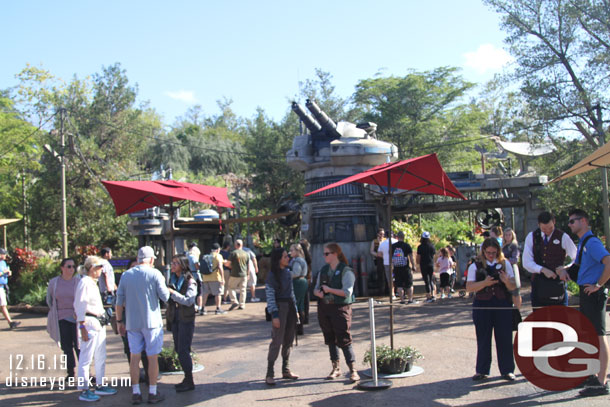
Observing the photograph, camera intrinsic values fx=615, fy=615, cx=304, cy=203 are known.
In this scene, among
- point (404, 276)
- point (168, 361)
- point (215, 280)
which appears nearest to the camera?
point (168, 361)

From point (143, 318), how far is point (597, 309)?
5.04m

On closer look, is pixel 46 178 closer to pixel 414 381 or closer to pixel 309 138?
pixel 309 138

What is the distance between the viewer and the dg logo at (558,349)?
6.68 m

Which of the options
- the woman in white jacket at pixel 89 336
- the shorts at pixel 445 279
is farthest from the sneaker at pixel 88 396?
the shorts at pixel 445 279

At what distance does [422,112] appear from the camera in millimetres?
36781

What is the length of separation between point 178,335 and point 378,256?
8.37 meters

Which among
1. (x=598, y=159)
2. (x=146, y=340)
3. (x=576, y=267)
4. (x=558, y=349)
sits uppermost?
(x=598, y=159)

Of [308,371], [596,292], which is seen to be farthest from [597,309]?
[308,371]

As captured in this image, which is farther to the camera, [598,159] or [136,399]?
[598,159]

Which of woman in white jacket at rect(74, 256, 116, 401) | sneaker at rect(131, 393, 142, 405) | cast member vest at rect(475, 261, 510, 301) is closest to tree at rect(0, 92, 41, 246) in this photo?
woman in white jacket at rect(74, 256, 116, 401)

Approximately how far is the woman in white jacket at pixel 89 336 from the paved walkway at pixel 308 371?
0.70 ft

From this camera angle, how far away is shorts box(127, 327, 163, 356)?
7113 millimetres

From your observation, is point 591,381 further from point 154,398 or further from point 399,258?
point 399,258

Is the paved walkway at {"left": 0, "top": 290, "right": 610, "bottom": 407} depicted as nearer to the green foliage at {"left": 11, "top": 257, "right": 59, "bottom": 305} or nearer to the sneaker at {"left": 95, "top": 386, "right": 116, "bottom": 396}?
the sneaker at {"left": 95, "top": 386, "right": 116, "bottom": 396}
